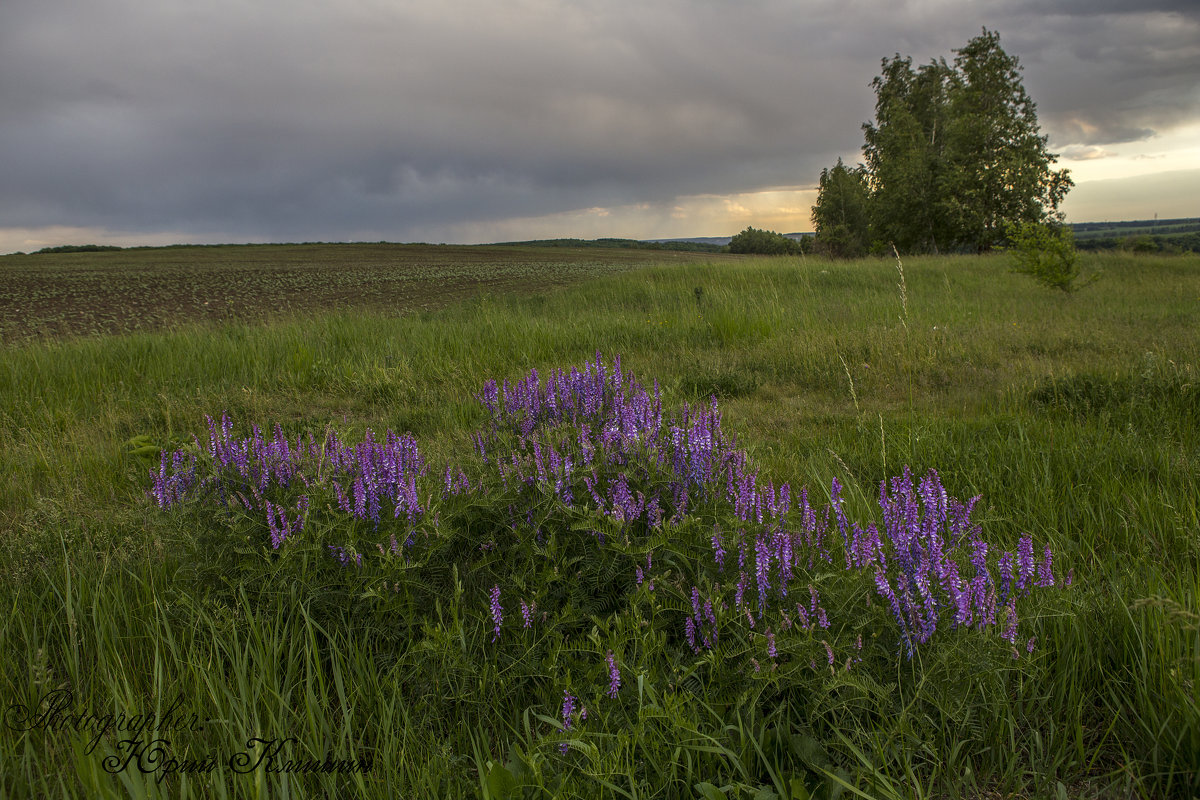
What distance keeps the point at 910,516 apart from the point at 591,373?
2363mm

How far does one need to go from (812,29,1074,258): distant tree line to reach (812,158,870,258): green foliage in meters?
6.37

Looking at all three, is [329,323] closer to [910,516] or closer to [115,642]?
[115,642]

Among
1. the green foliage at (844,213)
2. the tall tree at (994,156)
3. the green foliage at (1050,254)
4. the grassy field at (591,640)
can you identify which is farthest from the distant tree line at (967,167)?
the grassy field at (591,640)

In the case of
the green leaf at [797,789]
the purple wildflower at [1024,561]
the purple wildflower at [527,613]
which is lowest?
the green leaf at [797,789]

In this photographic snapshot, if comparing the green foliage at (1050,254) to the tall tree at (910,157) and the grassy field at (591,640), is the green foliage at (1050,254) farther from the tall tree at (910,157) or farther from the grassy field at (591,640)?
the tall tree at (910,157)

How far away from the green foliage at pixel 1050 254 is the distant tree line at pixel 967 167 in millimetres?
20533

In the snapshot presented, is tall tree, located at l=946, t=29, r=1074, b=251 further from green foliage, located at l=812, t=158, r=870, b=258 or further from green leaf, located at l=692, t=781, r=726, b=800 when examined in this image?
green leaf, located at l=692, t=781, r=726, b=800

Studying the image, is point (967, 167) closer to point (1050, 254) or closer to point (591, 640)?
point (1050, 254)

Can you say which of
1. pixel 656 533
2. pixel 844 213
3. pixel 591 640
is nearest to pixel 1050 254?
pixel 656 533

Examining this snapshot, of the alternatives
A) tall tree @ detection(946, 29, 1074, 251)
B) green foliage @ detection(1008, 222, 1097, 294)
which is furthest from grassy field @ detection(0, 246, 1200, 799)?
tall tree @ detection(946, 29, 1074, 251)

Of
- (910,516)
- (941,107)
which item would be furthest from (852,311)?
(941,107)

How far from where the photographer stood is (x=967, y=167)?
31.9 m

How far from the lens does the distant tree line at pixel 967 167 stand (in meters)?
31.0

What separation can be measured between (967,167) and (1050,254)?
910 inches
